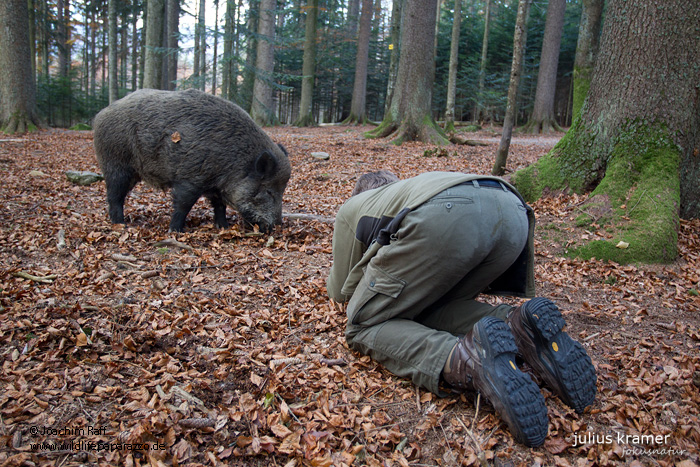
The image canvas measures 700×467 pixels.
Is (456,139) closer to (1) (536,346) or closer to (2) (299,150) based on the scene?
(2) (299,150)

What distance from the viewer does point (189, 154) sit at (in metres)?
6.02

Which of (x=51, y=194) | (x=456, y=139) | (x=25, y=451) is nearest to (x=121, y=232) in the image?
(x=51, y=194)

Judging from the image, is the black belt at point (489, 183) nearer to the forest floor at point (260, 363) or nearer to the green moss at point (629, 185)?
the forest floor at point (260, 363)

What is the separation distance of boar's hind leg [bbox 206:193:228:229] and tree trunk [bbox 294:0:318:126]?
721 inches

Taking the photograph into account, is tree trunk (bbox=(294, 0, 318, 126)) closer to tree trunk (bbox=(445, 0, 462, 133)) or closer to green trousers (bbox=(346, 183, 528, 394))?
tree trunk (bbox=(445, 0, 462, 133))

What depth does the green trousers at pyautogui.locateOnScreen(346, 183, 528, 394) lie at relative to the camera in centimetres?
282

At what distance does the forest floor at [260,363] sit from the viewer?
2457 mm

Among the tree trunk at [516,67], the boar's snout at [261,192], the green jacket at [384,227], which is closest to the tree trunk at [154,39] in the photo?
the boar's snout at [261,192]

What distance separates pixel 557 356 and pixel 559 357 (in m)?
0.01

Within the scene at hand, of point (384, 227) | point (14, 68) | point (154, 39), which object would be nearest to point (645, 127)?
point (384, 227)

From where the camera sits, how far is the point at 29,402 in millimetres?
2627

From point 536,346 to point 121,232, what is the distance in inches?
210

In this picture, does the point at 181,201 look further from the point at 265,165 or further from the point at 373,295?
the point at 373,295

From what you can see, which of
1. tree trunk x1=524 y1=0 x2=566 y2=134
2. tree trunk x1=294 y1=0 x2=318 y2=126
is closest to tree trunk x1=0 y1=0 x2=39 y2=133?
tree trunk x1=294 y1=0 x2=318 y2=126
